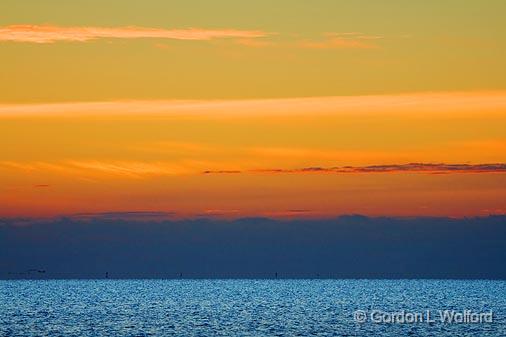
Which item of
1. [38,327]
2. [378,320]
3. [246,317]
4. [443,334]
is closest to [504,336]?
[443,334]

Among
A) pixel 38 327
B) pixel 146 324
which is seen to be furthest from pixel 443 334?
pixel 38 327

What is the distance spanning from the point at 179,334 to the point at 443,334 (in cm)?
3690

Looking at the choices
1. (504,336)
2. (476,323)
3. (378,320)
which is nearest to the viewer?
(504,336)

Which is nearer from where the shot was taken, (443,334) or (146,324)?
(443,334)

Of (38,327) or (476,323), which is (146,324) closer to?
(38,327)

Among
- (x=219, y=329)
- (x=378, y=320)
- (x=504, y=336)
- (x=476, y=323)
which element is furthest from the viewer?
(x=378, y=320)

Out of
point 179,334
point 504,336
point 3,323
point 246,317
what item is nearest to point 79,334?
point 179,334

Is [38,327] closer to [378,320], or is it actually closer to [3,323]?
[3,323]

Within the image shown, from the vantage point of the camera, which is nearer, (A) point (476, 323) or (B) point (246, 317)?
(A) point (476, 323)

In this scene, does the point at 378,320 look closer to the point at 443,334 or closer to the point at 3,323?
the point at 443,334

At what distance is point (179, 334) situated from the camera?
15062 centimetres

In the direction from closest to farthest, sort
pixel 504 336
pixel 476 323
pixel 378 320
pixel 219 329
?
pixel 504 336 → pixel 219 329 → pixel 476 323 → pixel 378 320

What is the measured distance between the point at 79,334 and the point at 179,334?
1416cm

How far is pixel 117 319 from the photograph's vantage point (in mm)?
188750
